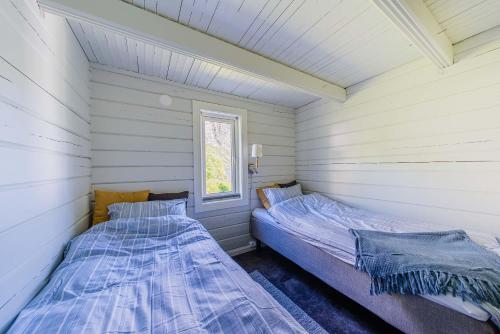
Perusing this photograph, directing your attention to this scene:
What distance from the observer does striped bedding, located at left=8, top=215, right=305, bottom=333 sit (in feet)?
2.23

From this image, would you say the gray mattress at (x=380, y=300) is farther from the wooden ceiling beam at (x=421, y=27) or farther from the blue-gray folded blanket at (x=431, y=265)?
the wooden ceiling beam at (x=421, y=27)

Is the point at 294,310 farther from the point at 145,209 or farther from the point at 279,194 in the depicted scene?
the point at 145,209

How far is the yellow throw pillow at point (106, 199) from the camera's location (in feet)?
5.61

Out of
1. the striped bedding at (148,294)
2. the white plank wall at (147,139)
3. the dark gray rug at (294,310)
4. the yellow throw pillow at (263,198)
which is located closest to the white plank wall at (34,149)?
the striped bedding at (148,294)

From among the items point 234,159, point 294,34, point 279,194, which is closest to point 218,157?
point 234,159

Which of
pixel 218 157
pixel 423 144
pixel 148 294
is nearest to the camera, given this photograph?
pixel 148 294

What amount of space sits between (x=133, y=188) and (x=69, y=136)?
2.57ft

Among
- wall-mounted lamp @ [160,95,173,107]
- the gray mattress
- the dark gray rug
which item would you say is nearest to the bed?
the gray mattress

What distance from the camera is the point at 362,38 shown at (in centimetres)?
160

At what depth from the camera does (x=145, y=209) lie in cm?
174

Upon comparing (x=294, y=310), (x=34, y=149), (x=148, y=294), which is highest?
(x=34, y=149)

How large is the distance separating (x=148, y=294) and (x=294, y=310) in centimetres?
129

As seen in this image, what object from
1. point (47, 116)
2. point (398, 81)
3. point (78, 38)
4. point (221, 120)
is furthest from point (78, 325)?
point (398, 81)

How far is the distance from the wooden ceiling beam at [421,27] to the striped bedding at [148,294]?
1705 mm
